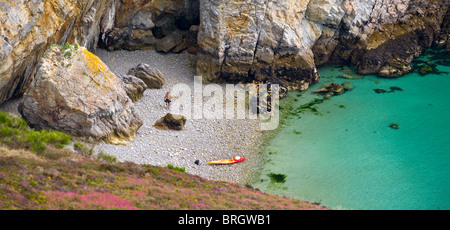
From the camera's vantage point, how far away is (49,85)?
31.2 m

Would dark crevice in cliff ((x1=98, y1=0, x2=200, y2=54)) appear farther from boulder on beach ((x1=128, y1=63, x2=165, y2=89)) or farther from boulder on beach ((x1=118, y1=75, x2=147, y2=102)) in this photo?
boulder on beach ((x1=118, y1=75, x2=147, y2=102))

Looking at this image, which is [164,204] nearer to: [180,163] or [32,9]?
[180,163]

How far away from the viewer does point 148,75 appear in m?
45.1

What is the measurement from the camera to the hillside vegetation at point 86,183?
62.8 feet

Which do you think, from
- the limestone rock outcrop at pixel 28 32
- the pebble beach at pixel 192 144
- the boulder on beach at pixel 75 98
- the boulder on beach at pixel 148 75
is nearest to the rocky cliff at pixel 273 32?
the limestone rock outcrop at pixel 28 32

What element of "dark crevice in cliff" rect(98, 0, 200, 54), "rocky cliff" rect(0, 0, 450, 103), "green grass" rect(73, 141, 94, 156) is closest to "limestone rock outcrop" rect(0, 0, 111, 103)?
"rocky cliff" rect(0, 0, 450, 103)

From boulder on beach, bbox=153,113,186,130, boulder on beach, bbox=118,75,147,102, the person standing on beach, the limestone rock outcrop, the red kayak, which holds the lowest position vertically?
the red kayak

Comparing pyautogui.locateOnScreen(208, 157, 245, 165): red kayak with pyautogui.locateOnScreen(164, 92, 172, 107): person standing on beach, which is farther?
pyautogui.locateOnScreen(164, 92, 172, 107): person standing on beach

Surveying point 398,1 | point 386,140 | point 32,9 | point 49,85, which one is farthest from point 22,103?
point 398,1

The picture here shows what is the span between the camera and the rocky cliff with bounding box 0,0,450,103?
1880 inches

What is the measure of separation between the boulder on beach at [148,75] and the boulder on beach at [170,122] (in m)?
7.52

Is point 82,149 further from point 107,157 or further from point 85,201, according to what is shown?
point 85,201

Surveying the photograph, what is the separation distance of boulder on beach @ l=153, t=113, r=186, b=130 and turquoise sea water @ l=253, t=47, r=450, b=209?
879 centimetres

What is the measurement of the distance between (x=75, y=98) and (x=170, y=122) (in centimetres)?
964
